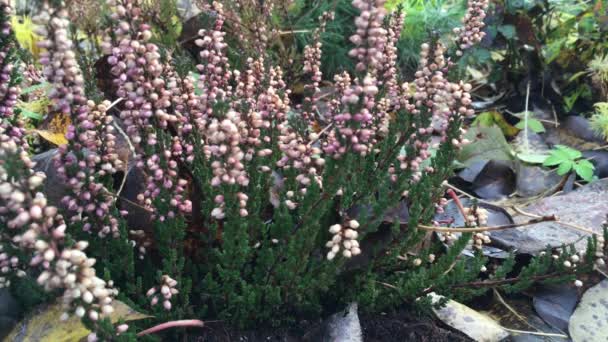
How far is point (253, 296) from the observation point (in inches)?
75.7

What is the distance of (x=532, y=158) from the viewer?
3453 mm

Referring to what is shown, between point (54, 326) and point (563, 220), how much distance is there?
248 cm

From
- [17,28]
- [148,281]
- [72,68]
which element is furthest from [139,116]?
[17,28]

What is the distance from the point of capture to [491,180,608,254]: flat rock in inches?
103

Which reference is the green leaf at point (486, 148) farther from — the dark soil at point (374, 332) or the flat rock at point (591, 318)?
the dark soil at point (374, 332)

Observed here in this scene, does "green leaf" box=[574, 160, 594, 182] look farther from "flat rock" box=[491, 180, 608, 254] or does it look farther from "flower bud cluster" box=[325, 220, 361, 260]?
"flower bud cluster" box=[325, 220, 361, 260]

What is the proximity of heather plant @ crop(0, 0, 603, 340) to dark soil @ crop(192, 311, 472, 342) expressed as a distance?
2.3 inches

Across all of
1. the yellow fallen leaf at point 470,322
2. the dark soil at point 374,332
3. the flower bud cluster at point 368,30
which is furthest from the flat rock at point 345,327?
the flower bud cluster at point 368,30

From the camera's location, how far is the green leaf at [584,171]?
3.20 metres

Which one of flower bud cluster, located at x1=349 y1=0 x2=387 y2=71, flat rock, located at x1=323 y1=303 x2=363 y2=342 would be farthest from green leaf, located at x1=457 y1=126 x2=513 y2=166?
flower bud cluster, located at x1=349 y1=0 x2=387 y2=71

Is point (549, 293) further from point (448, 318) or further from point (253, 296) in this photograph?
point (253, 296)

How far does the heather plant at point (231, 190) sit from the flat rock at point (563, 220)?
0.27 m

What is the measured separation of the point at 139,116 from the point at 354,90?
0.66 meters

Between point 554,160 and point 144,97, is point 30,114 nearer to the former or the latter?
point 144,97
